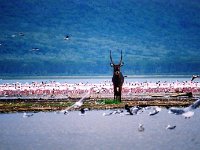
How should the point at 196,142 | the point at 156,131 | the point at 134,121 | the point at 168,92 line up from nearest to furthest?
the point at 196,142
the point at 156,131
the point at 134,121
the point at 168,92

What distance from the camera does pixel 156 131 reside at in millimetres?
28719

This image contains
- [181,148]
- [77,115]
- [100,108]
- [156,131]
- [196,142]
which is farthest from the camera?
[100,108]

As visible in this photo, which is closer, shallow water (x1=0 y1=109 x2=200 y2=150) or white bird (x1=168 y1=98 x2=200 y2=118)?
white bird (x1=168 y1=98 x2=200 y2=118)

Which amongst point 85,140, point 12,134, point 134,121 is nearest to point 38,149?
point 85,140

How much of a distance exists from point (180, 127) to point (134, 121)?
403cm

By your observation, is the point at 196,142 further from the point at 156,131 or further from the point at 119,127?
the point at 119,127

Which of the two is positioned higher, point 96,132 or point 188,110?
point 188,110

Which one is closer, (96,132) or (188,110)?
(188,110)

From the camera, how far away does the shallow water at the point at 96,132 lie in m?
24.7

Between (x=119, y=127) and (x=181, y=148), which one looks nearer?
(x=181, y=148)

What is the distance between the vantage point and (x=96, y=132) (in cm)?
2869

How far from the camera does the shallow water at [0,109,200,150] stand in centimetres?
2467

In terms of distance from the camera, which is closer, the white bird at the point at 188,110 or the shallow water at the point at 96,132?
the white bird at the point at 188,110

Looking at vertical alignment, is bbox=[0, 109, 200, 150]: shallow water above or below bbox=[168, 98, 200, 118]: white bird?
below
